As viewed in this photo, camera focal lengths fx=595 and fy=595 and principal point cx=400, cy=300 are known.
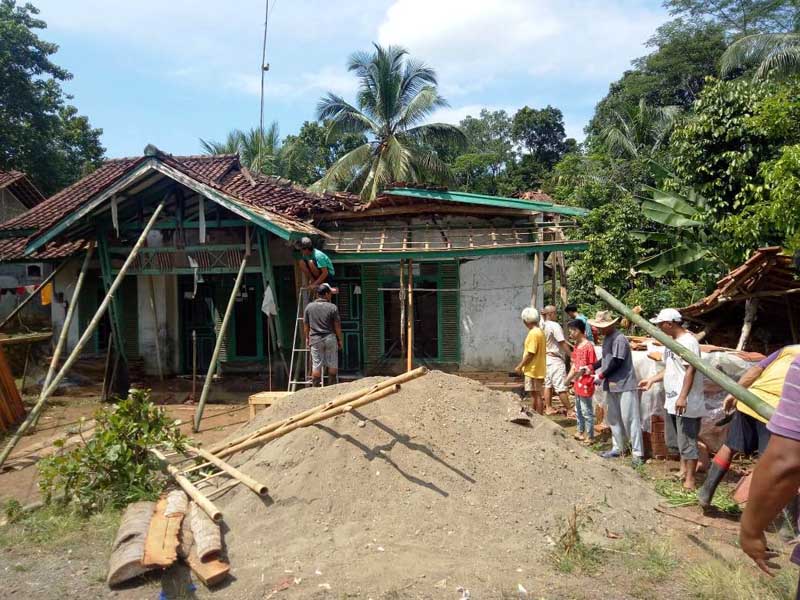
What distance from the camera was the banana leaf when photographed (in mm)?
12160

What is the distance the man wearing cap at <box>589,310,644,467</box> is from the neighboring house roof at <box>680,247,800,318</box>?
3069mm

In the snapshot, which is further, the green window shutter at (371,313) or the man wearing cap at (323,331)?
the green window shutter at (371,313)

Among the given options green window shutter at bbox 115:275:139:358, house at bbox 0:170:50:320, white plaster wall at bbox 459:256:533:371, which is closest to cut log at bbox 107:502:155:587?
white plaster wall at bbox 459:256:533:371

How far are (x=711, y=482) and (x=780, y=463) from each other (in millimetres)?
3210

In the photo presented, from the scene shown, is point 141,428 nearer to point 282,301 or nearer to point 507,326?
point 282,301

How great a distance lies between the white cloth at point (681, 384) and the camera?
17.9 feet

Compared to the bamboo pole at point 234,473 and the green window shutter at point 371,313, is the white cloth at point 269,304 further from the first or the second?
the bamboo pole at point 234,473

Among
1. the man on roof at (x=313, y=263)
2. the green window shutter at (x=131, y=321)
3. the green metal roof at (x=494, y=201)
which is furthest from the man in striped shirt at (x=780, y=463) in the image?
the green window shutter at (x=131, y=321)

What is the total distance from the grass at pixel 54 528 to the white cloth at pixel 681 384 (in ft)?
16.8

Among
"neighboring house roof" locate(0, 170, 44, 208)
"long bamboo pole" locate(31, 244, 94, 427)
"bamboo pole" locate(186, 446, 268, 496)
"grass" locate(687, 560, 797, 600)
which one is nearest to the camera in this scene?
"grass" locate(687, 560, 797, 600)

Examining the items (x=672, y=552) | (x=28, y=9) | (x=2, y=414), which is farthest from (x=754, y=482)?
(x=28, y=9)

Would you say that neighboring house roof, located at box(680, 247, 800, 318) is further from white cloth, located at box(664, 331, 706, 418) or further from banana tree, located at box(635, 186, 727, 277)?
white cloth, located at box(664, 331, 706, 418)

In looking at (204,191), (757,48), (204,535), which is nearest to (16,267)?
(204,191)

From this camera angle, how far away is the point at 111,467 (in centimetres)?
552
